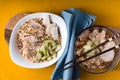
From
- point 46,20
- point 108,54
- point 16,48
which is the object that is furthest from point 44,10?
point 108,54

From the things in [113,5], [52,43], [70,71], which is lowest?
[70,71]

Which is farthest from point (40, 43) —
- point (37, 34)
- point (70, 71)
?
point (70, 71)

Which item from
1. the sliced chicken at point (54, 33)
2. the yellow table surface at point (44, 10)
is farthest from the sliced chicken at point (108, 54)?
the sliced chicken at point (54, 33)

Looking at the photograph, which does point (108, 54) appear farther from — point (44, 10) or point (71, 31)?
point (44, 10)

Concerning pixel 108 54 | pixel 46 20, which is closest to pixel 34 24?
pixel 46 20

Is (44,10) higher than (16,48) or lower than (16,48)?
higher

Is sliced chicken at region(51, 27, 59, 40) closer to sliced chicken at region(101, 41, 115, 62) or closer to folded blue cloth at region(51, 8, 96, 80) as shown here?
folded blue cloth at region(51, 8, 96, 80)

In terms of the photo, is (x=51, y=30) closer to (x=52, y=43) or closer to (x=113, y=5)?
(x=52, y=43)
